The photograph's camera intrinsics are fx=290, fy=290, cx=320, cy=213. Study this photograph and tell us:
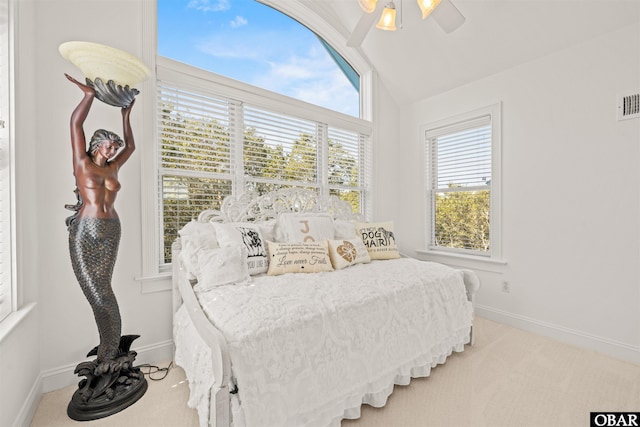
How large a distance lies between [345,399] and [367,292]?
0.58 m

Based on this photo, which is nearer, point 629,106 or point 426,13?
point 426,13

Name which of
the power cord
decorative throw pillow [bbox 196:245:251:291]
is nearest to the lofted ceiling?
decorative throw pillow [bbox 196:245:251:291]

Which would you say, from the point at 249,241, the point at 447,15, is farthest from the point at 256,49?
the point at 249,241

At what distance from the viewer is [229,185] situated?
108 inches

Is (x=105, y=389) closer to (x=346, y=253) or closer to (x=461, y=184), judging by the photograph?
(x=346, y=253)

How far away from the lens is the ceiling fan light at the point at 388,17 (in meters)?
2.00

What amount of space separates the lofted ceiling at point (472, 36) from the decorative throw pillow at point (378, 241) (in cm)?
184

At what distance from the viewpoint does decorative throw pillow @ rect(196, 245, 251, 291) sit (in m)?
1.86

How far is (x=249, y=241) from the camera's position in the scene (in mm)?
2270

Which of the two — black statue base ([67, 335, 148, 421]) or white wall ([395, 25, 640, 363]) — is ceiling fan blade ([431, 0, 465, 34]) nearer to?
white wall ([395, 25, 640, 363])

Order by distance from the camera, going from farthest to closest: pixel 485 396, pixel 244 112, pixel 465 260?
pixel 465 260, pixel 244 112, pixel 485 396

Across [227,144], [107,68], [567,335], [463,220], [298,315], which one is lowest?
[567,335]

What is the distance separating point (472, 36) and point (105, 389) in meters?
4.10

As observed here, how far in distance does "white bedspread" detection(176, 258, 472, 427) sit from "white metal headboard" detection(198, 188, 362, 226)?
31.6 inches
